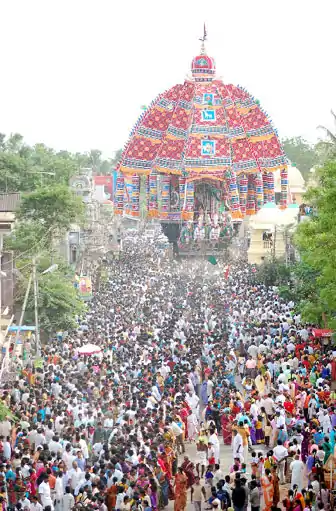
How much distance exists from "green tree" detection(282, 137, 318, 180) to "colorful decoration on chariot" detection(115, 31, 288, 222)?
44.9m

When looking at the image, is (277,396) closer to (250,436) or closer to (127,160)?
(250,436)

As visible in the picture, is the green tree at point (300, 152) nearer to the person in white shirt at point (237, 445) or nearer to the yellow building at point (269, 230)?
the yellow building at point (269, 230)

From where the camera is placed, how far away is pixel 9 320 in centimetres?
2991

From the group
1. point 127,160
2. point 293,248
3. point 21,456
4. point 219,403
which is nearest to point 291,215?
point 293,248

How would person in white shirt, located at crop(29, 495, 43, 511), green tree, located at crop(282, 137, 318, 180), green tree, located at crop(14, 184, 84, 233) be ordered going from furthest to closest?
green tree, located at crop(282, 137, 318, 180)
green tree, located at crop(14, 184, 84, 233)
person in white shirt, located at crop(29, 495, 43, 511)

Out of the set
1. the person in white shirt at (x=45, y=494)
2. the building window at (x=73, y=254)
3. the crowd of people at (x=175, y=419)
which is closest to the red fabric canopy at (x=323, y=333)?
the crowd of people at (x=175, y=419)

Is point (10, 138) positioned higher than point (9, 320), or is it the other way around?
point (10, 138)

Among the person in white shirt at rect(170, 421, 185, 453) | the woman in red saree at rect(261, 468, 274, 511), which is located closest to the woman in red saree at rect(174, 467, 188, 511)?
the woman in red saree at rect(261, 468, 274, 511)

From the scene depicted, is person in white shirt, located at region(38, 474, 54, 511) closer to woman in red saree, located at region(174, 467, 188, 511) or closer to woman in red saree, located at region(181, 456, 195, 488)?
woman in red saree, located at region(174, 467, 188, 511)

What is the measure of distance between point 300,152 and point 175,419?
264 ft

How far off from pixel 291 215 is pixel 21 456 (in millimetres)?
35361

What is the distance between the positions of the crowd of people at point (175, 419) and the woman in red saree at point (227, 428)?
2 cm

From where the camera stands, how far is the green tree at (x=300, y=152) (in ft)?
313

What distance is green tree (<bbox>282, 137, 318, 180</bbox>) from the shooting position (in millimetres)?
95463
